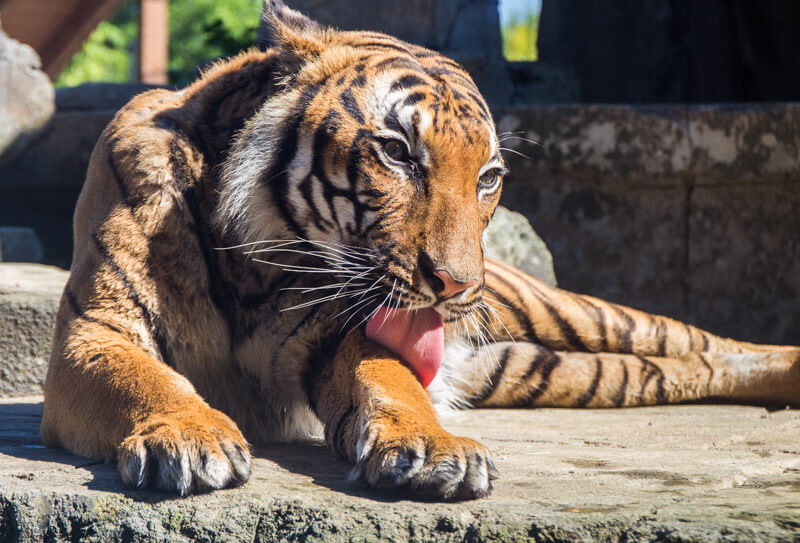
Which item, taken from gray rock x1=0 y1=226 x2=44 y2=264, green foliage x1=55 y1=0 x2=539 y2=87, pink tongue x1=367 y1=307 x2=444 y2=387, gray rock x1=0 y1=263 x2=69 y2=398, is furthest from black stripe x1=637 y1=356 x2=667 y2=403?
green foliage x1=55 y1=0 x2=539 y2=87

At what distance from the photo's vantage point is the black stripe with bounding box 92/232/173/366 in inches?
80.1

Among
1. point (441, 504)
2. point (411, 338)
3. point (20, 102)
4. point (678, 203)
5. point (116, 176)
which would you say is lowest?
point (441, 504)

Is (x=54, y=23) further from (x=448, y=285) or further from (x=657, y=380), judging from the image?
(x=448, y=285)

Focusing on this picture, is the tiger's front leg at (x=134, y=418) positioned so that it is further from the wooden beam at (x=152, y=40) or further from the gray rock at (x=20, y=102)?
the wooden beam at (x=152, y=40)

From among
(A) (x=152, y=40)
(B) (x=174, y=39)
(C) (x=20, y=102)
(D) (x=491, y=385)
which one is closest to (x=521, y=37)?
(B) (x=174, y=39)

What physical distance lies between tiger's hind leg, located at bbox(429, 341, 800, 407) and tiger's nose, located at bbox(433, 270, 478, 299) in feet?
3.38

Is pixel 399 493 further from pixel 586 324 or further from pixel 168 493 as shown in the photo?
Result: pixel 586 324

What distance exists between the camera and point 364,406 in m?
1.83

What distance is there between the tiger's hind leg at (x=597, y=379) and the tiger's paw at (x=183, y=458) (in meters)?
1.38

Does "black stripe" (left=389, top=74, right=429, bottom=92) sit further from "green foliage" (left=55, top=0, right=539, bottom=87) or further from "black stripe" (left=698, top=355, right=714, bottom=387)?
"green foliage" (left=55, top=0, right=539, bottom=87)

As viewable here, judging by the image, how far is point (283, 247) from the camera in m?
2.15

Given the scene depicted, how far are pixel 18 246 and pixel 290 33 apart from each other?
265 centimetres

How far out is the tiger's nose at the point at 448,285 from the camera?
1863mm

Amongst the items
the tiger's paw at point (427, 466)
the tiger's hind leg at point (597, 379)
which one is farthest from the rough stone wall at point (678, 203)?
the tiger's paw at point (427, 466)
